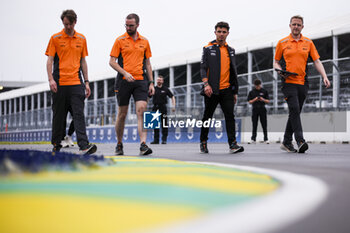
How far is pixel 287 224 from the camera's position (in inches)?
64.7

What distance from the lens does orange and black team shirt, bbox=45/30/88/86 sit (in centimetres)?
656

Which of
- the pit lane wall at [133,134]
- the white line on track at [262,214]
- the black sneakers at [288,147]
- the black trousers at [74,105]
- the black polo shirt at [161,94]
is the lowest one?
the pit lane wall at [133,134]

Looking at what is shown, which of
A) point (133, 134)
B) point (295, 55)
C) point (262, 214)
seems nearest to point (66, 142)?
point (295, 55)

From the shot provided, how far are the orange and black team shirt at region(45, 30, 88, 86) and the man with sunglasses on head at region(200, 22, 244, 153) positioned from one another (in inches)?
73.3

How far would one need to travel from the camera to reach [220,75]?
Result: 7.27m

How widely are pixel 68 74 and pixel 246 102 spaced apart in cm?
1254

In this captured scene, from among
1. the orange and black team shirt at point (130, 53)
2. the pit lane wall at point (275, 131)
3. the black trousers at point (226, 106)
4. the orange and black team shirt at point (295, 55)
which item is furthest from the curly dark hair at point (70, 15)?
the pit lane wall at point (275, 131)

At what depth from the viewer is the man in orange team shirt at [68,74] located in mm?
6551

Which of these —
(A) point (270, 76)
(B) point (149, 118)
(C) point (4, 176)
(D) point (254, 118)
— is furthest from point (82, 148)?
(A) point (270, 76)

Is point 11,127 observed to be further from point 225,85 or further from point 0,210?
point 0,210

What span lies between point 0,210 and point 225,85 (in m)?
5.88

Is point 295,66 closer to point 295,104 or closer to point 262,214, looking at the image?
point 295,104

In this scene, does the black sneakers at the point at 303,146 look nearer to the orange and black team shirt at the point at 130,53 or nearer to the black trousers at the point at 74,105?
the orange and black team shirt at the point at 130,53

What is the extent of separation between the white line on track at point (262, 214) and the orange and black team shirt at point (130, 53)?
4.67 meters
